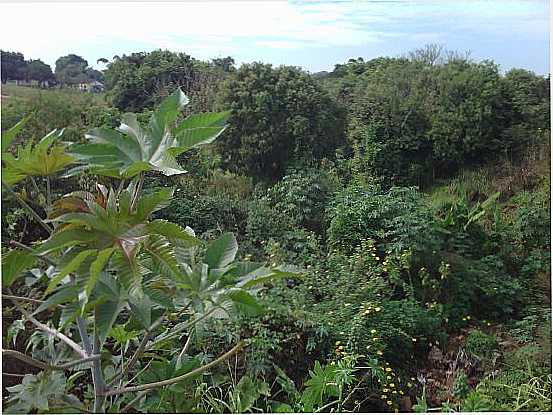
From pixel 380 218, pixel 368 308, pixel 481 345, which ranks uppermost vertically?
pixel 380 218

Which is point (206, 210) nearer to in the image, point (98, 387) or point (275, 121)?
point (275, 121)

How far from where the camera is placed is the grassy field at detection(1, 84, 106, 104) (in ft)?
7.19

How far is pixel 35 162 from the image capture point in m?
1.51

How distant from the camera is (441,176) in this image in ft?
8.53

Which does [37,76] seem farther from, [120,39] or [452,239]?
[452,239]

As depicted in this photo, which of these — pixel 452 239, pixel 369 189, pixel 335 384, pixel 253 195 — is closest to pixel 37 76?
pixel 253 195

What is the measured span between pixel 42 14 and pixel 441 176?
1552 millimetres

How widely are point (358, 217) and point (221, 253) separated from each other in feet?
3.53

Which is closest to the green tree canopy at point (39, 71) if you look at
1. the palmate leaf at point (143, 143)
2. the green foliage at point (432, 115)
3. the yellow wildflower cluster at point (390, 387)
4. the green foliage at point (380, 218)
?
the palmate leaf at point (143, 143)

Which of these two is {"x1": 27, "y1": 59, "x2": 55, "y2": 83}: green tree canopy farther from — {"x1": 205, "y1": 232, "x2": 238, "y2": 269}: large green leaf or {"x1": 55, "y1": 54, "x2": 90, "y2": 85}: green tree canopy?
{"x1": 205, "y1": 232, "x2": 238, "y2": 269}: large green leaf

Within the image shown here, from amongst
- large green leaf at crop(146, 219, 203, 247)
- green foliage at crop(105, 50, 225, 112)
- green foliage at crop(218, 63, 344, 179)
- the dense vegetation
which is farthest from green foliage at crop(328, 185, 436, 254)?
large green leaf at crop(146, 219, 203, 247)

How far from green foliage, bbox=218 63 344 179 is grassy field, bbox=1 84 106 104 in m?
0.48

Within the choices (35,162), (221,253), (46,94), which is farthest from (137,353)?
(46,94)

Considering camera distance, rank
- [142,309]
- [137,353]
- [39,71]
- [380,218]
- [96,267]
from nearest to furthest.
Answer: [96,267] < [142,309] < [137,353] < [39,71] < [380,218]
